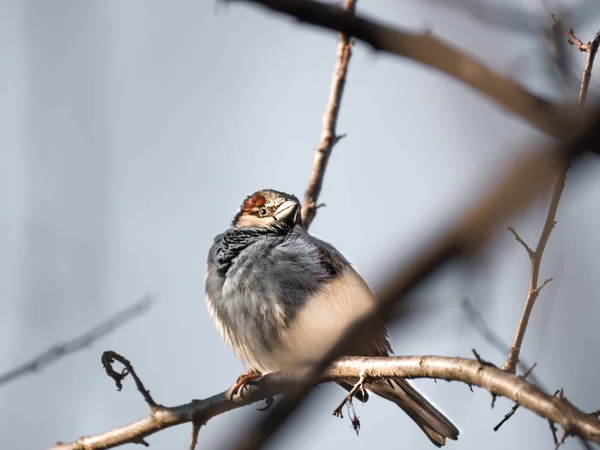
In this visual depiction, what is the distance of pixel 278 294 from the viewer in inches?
209

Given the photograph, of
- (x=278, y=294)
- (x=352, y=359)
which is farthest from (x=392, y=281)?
(x=278, y=294)

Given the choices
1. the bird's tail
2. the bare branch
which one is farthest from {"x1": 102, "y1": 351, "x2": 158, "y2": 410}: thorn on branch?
the bare branch

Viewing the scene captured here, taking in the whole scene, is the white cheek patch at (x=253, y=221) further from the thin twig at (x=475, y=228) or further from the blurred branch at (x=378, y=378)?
the thin twig at (x=475, y=228)

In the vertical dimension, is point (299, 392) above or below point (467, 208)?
below

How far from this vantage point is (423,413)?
17.1 ft

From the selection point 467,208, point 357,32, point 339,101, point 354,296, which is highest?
point 339,101

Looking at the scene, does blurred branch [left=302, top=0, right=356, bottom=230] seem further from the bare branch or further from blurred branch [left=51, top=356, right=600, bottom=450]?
the bare branch

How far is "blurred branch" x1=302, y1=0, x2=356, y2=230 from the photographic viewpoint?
21.1 ft

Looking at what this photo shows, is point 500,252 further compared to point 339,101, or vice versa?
point 339,101

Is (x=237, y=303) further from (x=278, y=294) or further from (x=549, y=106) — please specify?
(x=549, y=106)

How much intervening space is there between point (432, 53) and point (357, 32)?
21 centimetres

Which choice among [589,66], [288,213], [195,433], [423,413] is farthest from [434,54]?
[288,213]

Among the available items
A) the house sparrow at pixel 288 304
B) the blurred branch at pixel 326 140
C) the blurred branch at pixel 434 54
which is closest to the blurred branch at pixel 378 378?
the house sparrow at pixel 288 304

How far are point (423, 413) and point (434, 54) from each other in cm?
395
